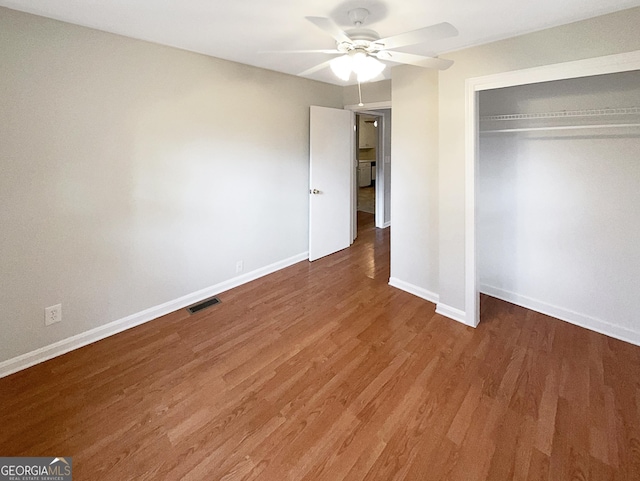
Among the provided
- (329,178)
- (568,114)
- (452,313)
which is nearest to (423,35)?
(568,114)

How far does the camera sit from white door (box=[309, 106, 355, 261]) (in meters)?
4.02

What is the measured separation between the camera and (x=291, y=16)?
1.98 m

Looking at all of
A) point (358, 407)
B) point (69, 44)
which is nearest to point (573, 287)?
point (358, 407)

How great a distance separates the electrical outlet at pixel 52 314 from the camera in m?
2.25

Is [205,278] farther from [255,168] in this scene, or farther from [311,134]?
Answer: [311,134]

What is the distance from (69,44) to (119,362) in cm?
220

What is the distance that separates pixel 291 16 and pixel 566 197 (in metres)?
2.47

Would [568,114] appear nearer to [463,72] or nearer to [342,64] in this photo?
[463,72]

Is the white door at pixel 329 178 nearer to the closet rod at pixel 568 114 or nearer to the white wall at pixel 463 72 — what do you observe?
the white wall at pixel 463 72

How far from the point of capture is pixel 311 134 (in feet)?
12.8

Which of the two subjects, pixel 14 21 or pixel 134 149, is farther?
pixel 134 149

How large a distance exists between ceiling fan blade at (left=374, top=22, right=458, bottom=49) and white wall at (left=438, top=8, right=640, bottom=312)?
98 cm

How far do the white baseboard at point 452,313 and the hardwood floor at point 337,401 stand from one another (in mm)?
69

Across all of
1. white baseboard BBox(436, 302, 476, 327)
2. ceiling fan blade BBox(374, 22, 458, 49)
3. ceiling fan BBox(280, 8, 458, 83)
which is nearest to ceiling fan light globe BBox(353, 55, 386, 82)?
Answer: ceiling fan BBox(280, 8, 458, 83)
